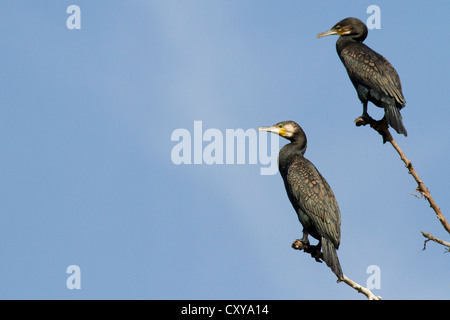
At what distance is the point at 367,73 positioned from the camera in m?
10.3

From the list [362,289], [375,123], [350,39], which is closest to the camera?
[362,289]

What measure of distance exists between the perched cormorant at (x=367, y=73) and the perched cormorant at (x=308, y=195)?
2.84 ft

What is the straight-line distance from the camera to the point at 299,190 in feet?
30.8

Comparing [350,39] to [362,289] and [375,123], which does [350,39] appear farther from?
[362,289]

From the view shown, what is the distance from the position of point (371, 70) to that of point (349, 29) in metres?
1.06

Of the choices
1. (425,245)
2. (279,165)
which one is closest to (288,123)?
(279,165)

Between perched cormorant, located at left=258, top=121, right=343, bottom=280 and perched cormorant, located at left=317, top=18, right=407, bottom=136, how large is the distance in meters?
0.87

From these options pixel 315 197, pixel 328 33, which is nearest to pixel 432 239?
pixel 315 197

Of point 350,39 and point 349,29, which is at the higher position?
point 349,29

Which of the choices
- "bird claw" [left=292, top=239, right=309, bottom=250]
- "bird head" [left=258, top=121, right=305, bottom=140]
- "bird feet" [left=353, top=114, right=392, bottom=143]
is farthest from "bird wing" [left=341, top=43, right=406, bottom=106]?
"bird claw" [left=292, top=239, right=309, bottom=250]

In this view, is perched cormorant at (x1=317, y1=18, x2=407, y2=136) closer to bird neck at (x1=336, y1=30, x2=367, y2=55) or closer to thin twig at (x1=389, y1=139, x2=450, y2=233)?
bird neck at (x1=336, y1=30, x2=367, y2=55)
